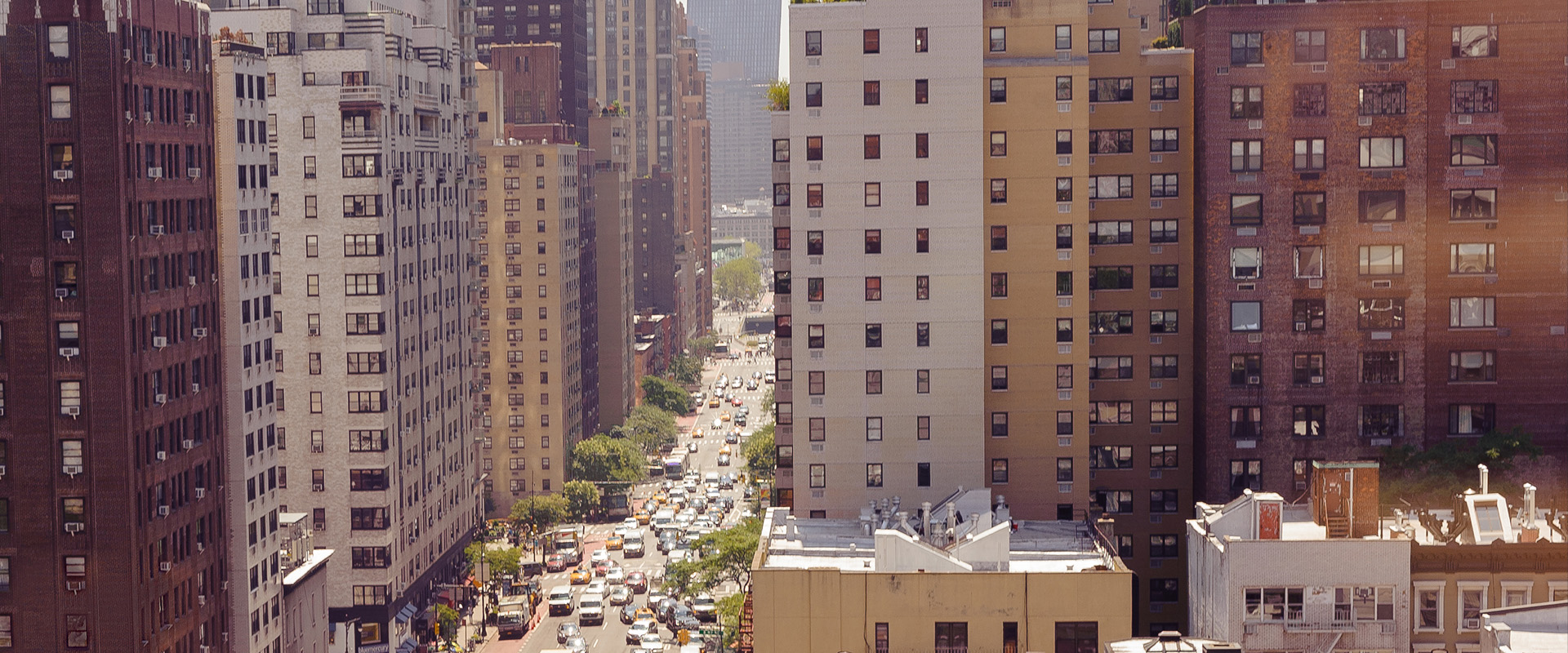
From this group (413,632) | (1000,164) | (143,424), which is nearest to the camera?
(1000,164)

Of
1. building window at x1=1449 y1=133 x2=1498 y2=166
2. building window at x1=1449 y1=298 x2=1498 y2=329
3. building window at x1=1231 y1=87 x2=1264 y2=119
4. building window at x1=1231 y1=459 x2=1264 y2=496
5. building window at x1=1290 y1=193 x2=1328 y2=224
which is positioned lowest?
building window at x1=1231 y1=459 x2=1264 y2=496

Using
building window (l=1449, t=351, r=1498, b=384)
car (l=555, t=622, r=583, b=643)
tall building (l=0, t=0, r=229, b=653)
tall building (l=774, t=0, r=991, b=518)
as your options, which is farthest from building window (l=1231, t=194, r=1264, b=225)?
car (l=555, t=622, r=583, b=643)

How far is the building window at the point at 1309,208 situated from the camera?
341 feet

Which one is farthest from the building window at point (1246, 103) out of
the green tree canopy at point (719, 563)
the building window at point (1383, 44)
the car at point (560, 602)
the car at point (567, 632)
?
the car at point (560, 602)

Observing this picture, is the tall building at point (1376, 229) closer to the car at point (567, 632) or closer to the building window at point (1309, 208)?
the building window at point (1309, 208)

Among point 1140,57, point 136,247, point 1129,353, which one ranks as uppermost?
point 1140,57

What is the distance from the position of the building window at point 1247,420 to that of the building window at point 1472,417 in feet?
33.9

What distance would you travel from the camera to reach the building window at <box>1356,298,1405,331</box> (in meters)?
104

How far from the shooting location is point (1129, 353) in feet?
360

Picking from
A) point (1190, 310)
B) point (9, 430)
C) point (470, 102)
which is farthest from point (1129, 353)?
point (470, 102)

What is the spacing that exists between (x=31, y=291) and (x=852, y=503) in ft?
154

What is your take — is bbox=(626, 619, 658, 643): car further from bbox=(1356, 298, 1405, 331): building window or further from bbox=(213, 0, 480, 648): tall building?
bbox=(1356, 298, 1405, 331): building window

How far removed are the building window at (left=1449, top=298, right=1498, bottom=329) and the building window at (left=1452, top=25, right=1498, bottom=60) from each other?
13.3 m

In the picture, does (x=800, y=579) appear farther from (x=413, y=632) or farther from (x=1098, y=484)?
(x=413, y=632)
